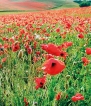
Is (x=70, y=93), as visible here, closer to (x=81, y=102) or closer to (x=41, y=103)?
(x=81, y=102)

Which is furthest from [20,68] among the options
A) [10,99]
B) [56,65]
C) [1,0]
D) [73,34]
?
[1,0]

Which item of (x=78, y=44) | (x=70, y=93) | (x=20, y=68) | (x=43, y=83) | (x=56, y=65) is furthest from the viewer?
(x=78, y=44)

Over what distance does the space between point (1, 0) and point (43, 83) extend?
5460 cm

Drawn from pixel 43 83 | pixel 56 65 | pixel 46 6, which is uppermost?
pixel 56 65

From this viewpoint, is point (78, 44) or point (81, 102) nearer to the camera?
point (81, 102)

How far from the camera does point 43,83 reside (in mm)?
2383

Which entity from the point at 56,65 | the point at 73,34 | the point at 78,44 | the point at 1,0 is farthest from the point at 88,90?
the point at 1,0

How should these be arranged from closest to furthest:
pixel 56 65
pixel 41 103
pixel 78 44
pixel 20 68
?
pixel 56 65 < pixel 41 103 < pixel 20 68 < pixel 78 44

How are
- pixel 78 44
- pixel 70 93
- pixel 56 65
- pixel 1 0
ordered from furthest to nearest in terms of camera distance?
pixel 1 0, pixel 78 44, pixel 70 93, pixel 56 65

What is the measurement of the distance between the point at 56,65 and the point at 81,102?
1.04 metres

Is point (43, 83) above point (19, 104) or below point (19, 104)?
above

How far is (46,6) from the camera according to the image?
57031mm

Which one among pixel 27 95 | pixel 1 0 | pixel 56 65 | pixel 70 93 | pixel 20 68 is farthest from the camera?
pixel 1 0

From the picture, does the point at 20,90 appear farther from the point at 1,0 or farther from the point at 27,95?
the point at 1,0
